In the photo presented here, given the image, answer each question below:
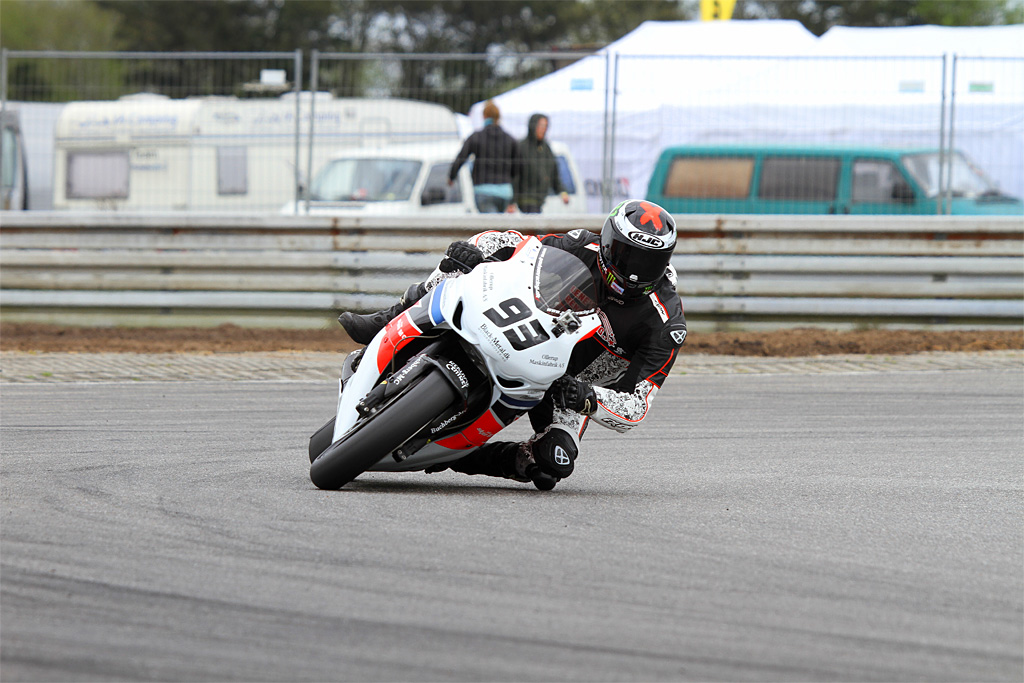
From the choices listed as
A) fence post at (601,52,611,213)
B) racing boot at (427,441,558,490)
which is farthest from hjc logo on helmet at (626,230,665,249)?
fence post at (601,52,611,213)

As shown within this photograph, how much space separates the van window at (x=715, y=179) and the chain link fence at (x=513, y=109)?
0.27 feet

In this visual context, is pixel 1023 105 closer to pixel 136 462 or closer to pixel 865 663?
pixel 136 462

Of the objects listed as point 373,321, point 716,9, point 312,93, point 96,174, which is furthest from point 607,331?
point 716,9

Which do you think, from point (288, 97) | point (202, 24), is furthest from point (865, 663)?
point (202, 24)

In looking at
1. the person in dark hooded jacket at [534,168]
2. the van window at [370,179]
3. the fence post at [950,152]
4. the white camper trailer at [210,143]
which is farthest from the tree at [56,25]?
the fence post at [950,152]

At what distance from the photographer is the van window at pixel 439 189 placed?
15234 millimetres

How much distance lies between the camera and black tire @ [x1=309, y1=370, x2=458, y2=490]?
5.20 m

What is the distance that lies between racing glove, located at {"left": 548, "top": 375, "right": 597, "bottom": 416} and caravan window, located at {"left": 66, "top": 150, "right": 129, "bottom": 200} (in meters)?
14.5

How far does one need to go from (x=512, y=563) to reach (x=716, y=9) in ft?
69.0

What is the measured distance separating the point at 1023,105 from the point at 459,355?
9.03m

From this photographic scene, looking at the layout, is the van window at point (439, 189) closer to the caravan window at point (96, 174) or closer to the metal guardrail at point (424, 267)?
the metal guardrail at point (424, 267)

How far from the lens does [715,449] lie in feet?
24.5

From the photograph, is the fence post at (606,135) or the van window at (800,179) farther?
the van window at (800,179)

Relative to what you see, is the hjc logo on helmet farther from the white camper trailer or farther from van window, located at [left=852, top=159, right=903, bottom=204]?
van window, located at [left=852, top=159, right=903, bottom=204]
